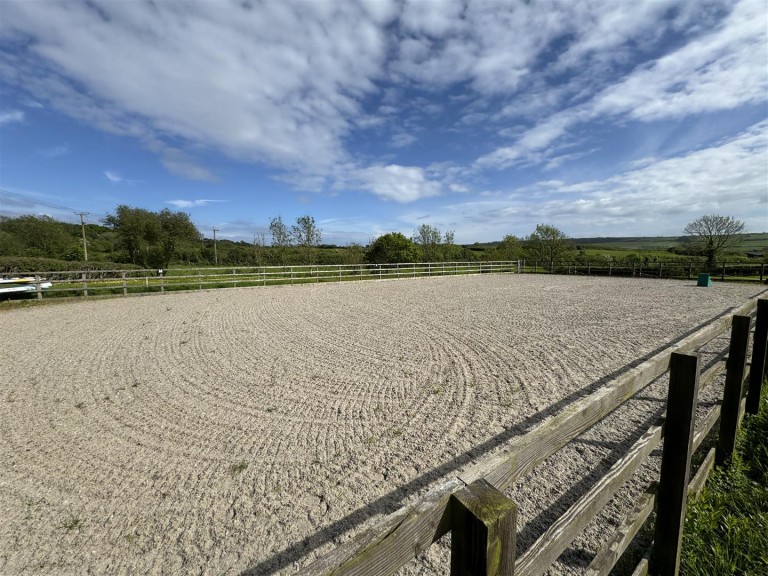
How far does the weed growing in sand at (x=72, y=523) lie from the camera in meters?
2.27

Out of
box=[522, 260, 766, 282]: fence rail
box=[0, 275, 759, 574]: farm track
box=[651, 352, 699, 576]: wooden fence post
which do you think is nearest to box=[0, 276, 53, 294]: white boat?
box=[0, 275, 759, 574]: farm track

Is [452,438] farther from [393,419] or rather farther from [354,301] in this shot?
[354,301]

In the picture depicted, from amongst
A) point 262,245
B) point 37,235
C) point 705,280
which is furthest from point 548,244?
point 37,235

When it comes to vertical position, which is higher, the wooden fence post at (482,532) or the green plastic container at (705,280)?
the wooden fence post at (482,532)

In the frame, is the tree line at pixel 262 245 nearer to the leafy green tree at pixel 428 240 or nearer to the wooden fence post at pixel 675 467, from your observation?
the leafy green tree at pixel 428 240

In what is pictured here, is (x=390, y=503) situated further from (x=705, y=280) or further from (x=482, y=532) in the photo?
(x=705, y=280)

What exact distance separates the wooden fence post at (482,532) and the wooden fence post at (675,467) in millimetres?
1307

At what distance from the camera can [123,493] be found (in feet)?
8.45

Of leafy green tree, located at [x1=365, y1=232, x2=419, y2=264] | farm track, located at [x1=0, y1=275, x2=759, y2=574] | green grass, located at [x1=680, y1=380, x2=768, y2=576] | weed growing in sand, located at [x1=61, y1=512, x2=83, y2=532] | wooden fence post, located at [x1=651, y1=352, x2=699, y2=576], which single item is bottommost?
weed growing in sand, located at [x1=61, y1=512, x2=83, y2=532]

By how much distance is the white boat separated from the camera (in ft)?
34.8

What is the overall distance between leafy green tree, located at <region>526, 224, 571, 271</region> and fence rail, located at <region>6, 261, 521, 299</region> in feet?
23.7

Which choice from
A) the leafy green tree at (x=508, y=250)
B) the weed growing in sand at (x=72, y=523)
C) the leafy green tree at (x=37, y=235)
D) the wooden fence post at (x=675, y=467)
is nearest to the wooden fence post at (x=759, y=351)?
the wooden fence post at (x=675, y=467)

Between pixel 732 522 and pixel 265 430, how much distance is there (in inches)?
138

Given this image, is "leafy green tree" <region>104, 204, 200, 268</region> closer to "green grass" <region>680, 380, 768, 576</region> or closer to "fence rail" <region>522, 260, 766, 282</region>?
"fence rail" <region>522, 260, 766, 282</region>
